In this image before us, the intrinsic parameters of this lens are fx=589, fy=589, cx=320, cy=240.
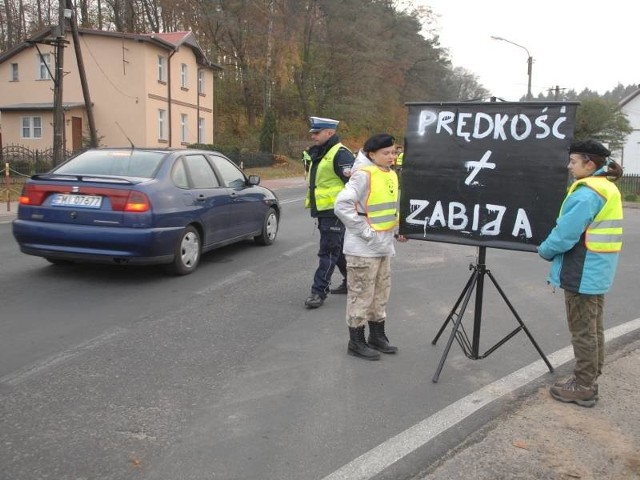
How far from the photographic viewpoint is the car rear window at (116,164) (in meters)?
6.87

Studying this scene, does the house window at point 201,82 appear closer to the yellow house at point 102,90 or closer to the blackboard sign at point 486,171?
the yellow house at point 102,90

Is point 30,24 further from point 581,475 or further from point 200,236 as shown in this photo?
point 581,475

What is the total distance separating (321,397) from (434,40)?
66533 mm

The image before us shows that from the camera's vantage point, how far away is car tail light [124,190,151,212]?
6.33 m

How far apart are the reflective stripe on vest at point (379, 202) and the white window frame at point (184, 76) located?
113 ft

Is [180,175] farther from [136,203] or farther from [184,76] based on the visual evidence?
[184,76]

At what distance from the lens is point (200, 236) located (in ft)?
24.3

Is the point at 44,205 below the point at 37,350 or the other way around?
the other way around

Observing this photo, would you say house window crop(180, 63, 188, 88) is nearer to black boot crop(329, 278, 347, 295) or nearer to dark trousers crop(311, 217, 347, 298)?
black boot crop(329, 278, 347, 295)

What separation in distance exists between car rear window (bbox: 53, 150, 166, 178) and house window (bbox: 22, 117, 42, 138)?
95.8 ft

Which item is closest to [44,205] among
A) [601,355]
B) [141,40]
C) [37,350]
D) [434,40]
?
[37,350]

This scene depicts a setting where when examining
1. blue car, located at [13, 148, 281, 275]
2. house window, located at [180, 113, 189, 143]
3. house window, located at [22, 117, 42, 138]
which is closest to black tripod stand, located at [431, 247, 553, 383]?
blue car, located at [13, 148, 281, 275]

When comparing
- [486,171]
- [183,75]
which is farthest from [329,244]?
[183,75]

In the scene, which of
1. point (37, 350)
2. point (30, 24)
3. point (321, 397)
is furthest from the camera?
point (30, 24)
